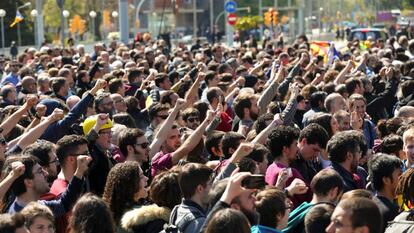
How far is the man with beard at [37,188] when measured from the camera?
8102 millimetres

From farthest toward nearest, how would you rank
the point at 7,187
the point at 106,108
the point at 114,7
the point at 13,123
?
the point at 114,7 < the point at 106,108 < the point at 13,123 < the point at 7,187

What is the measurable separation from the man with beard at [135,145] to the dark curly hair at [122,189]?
181 centimetres

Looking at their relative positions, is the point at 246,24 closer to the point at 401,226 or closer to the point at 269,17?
the point at 269,17

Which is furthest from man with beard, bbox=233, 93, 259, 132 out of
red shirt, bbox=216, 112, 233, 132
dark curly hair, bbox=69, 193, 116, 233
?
dark curly hair, bbox=69, 193, 116, 233

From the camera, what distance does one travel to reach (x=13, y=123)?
37.4 feet

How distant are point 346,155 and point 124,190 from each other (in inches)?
88.8

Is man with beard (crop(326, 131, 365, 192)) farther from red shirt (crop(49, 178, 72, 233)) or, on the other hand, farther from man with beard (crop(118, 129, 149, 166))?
red shirt (crop(49, 178, 72, 233))

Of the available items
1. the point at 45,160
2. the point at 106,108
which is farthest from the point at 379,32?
the point at 45,160

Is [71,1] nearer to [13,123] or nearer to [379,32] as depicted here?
[379,32]

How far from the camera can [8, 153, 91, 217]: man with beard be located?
8102 mm

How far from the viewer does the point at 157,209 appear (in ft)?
25.3

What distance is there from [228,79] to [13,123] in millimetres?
6979

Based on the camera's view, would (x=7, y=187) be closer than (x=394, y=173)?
Yes

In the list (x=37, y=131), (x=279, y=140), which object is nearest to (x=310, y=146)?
(x=279, y=140)
